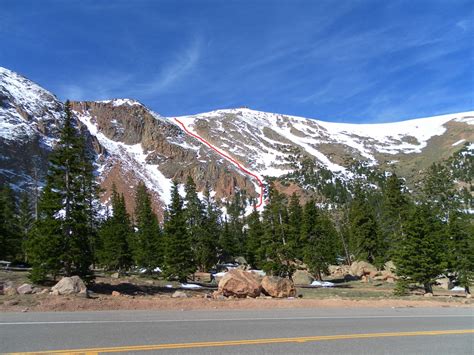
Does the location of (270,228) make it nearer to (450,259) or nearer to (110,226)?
(450,259)

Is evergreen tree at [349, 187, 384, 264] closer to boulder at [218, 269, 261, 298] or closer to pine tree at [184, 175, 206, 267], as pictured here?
pine tree at [184, 175, 206, 267]

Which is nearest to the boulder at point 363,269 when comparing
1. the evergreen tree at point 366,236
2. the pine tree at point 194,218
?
the evergreen tree at point 366,236

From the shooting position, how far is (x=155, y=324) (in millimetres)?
10953

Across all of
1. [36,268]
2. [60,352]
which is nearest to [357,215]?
[36,268]

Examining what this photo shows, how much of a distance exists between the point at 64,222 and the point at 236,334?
20.6m

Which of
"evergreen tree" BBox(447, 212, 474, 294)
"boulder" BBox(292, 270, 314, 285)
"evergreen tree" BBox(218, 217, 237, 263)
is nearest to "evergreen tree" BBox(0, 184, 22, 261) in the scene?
"boulder" BBox(292, 270, 314, 285)

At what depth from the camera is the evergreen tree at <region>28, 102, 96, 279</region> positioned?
1024 inches

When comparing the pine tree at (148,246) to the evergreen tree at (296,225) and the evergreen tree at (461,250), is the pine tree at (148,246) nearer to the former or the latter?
the evergreen tree at (296,225)

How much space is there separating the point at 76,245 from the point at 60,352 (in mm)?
20962

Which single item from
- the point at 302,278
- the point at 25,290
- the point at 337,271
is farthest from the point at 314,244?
the point at 25,290

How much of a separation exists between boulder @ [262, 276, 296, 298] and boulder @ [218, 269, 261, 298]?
86 cm

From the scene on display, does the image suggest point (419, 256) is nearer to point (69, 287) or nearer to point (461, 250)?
point (461, 250)

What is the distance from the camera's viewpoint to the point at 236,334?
9.68 m

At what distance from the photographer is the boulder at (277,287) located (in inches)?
984
